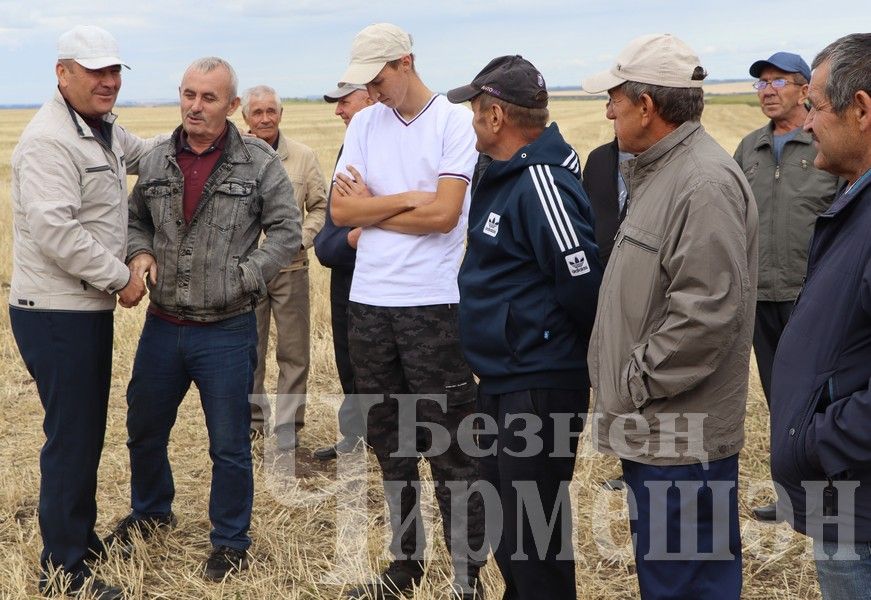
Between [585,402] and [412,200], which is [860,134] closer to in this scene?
[585,402]

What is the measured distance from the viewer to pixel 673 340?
2.80 meters

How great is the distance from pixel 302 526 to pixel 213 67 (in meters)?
2.31

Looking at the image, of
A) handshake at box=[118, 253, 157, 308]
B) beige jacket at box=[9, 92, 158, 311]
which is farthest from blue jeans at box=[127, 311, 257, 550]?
beige jacket at box=[9, 92, 158, 311]

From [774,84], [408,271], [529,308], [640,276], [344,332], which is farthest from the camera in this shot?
[344,332]

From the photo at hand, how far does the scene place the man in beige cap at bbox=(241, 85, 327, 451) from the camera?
6.13m

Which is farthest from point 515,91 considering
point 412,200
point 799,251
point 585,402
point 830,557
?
point 799,251

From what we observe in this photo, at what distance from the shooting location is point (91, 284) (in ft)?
13.4

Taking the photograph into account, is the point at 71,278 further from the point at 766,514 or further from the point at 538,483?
the point at 766,514

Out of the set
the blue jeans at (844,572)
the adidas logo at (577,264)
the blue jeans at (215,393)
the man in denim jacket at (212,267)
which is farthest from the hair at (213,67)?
the blue jeans at (844,572)

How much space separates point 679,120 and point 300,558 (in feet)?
8.56

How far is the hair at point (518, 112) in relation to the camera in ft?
11.1

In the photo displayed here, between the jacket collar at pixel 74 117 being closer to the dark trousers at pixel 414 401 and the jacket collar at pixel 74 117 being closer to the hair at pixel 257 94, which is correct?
the dark trousers at pixel 414 401

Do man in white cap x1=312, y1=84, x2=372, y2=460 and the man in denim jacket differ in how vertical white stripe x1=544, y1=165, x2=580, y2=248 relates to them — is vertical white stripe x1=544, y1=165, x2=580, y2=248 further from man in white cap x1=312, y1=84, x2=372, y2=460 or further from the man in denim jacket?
man in white cap x1=312, y1=84, x2=372, y2=460

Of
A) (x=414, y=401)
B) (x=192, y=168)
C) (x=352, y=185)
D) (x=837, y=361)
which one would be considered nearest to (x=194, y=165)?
(x=192, y=168)
